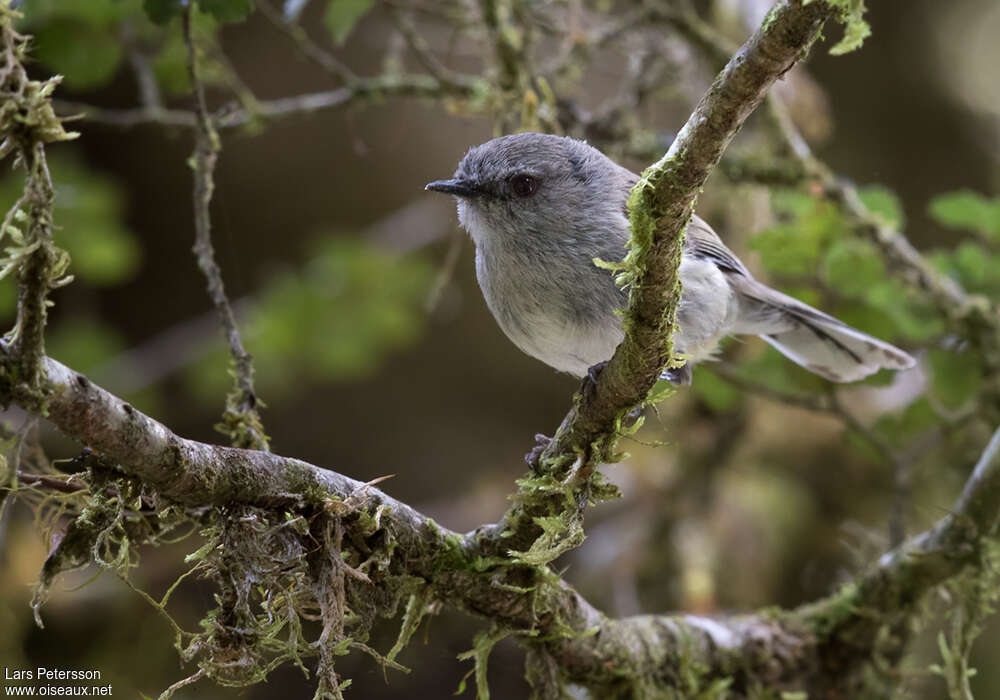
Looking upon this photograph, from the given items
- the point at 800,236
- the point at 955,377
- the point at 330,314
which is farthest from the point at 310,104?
the point at 955,377

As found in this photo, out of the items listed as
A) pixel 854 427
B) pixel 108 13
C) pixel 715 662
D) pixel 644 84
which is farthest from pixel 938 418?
pixel 108 13

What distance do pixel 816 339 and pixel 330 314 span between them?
3.01 metres

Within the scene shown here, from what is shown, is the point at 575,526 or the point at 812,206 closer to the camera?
the point at 575,526

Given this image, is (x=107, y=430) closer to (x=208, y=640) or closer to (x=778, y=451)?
(x=208, y=640)

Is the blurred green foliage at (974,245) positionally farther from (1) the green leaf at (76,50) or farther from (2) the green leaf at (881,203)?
(1) the green leaf at (76,50)

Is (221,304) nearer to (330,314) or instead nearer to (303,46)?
(303,46)

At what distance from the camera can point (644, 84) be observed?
4.32 m

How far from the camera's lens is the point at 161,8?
265 centimetres

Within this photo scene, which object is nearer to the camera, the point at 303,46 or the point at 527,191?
the point at 527,191

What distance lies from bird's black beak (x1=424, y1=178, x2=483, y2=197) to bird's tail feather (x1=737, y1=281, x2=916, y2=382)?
4.18 ft

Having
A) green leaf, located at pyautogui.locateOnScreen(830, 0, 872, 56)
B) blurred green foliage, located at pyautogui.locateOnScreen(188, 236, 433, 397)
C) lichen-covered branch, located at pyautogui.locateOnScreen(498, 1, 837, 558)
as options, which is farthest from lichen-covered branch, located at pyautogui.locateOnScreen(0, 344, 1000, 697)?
blurred green foliage, located at pyautogui.locateOnScreen(188, 236, 433, 397)

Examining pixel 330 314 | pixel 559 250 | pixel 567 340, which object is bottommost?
pixel 567 340

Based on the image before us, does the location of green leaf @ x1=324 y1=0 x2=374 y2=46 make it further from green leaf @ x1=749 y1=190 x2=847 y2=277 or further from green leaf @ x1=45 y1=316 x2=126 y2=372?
green leaf @ x1=45 y1=316 x2=126 y2=372

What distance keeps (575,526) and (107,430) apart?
1.16 metres
